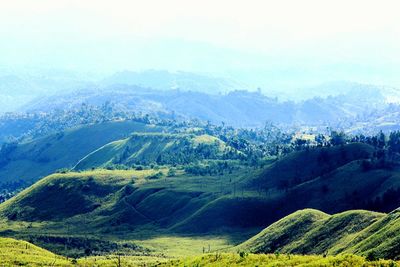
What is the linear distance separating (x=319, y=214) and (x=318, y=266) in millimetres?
107543

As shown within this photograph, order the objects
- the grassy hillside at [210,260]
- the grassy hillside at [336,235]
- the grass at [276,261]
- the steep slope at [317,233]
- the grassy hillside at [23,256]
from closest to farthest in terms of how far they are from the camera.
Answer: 1. the grass at [276,261]
2. the grassy hillside at [210,260]
3. the grassy hillside at [336,235]
4. the grassy hillside at [23,256]
5. the steep slope at [317,233]

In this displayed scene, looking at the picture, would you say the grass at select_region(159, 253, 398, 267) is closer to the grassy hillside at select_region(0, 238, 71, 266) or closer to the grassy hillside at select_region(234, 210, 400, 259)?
the grassy hillside at select_region(234, 210, 400, 259)

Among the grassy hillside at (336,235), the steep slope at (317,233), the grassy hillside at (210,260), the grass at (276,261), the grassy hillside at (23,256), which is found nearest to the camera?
the grass at (276,261)

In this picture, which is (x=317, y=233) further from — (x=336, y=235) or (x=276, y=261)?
(x=276, y=261)

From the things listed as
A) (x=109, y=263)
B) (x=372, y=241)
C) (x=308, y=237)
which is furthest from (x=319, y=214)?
(x=109, y=263)

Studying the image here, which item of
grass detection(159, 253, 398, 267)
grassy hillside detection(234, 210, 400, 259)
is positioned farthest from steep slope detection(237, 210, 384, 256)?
grass detection(159, 253, 398, 267)

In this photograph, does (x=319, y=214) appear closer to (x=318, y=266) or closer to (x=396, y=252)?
(x=396, y=252)

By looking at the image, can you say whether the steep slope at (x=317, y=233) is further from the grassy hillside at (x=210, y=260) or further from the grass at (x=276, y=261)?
the grassy hillside at (x=210, y=260)

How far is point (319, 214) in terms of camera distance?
19888 centimetres

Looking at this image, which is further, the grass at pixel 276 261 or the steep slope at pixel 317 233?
the steep slope at pixel 317 233

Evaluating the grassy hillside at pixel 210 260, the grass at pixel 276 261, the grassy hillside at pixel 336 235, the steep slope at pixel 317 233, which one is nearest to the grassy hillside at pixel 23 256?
the grassy hillside at pixel 210 260

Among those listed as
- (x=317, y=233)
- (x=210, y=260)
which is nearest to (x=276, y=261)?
(x=210, y=260)

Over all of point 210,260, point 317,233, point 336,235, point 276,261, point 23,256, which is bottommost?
point 317,233

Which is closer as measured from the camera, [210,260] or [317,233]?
[210,260]
